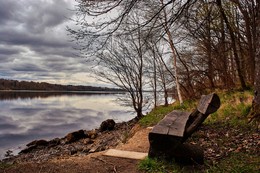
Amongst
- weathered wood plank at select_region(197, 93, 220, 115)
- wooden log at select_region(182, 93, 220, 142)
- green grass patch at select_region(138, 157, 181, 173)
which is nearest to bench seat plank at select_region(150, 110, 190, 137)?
wooden log at select_region(182, 93, 220, 142)

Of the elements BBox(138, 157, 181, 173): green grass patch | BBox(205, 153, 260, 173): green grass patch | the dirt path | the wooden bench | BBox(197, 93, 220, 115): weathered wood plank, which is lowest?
the dirt path

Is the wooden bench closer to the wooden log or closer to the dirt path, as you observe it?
the wooden log

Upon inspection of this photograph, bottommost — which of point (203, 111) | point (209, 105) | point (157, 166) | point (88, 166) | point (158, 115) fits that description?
point (88, 166)

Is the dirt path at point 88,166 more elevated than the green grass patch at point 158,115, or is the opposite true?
the green grass patch at point 158,115

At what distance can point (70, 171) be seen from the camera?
559 centimetres

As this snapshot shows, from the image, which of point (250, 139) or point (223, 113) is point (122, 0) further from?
point (223, 113)

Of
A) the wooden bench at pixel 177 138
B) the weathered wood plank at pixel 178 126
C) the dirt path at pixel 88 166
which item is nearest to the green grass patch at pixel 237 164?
the wooden bench at pixel 177 138

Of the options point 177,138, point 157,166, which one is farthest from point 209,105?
point 157,166

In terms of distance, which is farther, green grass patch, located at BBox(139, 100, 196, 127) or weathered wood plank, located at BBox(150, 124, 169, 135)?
green grass patch, located at BBox(139, 100, 196, 127)

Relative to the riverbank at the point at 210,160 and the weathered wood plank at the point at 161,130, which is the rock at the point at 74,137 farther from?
the weathered wood plank at the point at 161,130

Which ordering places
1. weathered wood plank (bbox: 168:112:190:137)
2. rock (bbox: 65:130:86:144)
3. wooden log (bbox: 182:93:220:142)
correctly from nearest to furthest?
1. weathered wood plank (bbox: 168:112:190:137)
2. wooden log (bbox: 182:93:220:142)
3. rock (bbox: 65:130:86:144)

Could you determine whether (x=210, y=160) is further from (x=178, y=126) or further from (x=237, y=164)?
(x=178, y=126)

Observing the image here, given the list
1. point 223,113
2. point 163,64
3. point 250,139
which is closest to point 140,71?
point 163,64

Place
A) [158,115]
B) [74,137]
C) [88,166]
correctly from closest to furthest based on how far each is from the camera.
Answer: [88,166] → [158,115] → [74,137]
